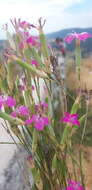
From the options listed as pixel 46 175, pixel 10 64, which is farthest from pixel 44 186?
pixel 10 64

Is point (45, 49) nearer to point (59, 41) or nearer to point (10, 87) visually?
point (59, 41)

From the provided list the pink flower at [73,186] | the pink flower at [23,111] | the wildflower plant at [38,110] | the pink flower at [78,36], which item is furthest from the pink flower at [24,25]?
the pink flower at [73,186]

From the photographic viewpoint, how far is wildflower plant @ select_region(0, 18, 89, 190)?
1.19 metres

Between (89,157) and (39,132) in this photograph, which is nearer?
(39,132)

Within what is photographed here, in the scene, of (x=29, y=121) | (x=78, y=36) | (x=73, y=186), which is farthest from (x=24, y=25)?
(x=73, y=186)

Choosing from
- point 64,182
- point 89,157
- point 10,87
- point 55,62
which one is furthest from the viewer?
point 89,157

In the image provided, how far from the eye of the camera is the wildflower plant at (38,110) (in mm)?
1189

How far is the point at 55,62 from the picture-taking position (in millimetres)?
1153

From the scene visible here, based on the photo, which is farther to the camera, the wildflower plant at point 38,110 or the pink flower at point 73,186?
the pink flower at point 73,186

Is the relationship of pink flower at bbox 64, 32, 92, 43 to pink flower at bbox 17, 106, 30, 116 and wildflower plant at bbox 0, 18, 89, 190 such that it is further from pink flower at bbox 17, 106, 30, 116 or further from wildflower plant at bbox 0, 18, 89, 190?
pink flower at bbox 17, 106, 30, 116

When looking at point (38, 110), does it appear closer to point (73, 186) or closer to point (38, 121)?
point (38, 121)

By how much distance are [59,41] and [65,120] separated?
0.77 feet

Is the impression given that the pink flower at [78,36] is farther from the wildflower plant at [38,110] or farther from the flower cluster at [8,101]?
the flower cluster at [8,101]

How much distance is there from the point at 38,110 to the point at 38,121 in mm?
59
